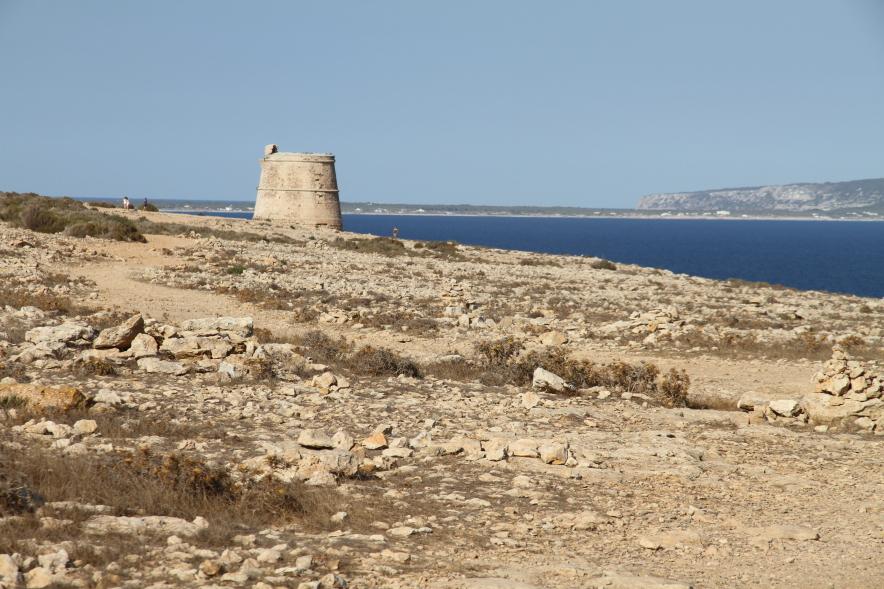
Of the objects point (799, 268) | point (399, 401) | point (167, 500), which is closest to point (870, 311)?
point (399, 401)

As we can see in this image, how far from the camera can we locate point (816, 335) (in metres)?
18.0

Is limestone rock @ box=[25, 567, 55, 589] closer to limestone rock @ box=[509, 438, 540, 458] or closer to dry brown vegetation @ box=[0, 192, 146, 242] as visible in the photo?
limestone rock @ box=[509, 438, 540, 458]

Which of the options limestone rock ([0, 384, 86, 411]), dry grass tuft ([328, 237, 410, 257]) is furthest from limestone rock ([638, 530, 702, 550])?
dry grass tuft ([328, 237, 410, 257])

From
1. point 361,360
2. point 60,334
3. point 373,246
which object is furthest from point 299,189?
point 60,334

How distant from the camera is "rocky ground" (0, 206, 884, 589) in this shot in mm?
6000

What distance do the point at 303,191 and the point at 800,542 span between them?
43411mm

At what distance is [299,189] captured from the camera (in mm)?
48406

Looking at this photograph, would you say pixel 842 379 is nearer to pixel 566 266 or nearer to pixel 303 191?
pixel 566 266

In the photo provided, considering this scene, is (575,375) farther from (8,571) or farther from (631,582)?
(8,571)

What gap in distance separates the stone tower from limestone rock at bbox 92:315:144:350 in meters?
36.1

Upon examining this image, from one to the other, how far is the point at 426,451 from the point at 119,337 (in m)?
5.28

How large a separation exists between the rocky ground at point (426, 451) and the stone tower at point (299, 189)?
29.3 m

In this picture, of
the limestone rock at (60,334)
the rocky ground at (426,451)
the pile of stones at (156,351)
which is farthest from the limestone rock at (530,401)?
the limestone rock at (60,334)

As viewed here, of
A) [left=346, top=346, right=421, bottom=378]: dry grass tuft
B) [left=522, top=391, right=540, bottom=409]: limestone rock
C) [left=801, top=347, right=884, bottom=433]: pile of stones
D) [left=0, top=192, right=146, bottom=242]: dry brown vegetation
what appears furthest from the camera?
[left=0, top=192, right=146, bottom=242]: dry brown vegetation
